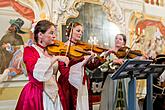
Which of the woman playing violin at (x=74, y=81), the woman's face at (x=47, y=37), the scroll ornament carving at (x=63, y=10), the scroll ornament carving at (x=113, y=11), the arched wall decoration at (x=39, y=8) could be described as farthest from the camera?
the scroll ornament carving at (x=113, y=11)

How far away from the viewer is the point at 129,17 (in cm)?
500

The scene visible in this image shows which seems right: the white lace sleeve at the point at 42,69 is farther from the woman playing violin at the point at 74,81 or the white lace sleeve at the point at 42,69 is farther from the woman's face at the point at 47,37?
the woman playing violin at the point at 74,81

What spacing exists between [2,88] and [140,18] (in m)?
2.97

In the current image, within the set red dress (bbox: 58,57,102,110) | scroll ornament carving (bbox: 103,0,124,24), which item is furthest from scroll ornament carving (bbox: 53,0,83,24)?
red dress (bbox: 58,57,102,110)

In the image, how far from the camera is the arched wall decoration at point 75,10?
3.90 metres

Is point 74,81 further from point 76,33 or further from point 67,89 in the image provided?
point 76,33

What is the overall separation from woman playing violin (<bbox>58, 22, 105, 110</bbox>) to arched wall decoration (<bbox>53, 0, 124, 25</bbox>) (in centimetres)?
92

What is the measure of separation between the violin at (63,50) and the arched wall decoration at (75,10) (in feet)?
3.72

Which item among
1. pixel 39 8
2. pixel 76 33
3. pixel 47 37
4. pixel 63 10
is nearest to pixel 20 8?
pixel 39 8

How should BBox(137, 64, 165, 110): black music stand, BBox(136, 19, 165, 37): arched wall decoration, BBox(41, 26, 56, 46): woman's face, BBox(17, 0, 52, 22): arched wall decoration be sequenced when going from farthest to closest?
BBox(136, 19, 165, 37): arched wall decoration, BBox(17, 0, 52, 22): arched wall decoration, BBox(137, 64, 165, 110): black music stand, BBox(41, 26, 56, 46): woman's face

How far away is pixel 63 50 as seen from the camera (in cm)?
271

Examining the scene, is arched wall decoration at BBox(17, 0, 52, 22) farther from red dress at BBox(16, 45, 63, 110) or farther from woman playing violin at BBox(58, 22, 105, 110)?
red dress at BBox(16, 45, 63, 110)

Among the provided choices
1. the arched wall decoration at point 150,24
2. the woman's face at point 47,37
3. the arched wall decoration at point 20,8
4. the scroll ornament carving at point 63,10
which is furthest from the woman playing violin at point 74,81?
the arched wall decoration at point 150,24

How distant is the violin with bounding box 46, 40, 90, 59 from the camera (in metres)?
2.65
